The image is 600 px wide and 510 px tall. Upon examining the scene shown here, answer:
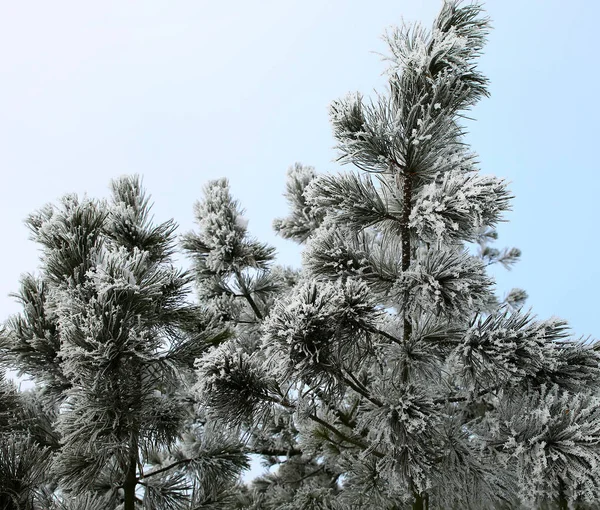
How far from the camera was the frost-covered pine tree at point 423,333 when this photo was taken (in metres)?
2.17

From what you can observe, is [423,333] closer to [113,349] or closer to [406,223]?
[406,223]

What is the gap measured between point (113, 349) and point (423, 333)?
4.81ft

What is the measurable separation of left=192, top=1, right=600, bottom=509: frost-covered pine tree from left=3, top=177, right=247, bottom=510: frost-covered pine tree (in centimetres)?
39

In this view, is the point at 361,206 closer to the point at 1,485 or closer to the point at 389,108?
the point at 389,108

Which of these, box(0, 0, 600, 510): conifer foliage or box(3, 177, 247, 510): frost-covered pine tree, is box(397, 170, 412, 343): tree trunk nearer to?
box(0, 0, 600, 510): conifer foliage

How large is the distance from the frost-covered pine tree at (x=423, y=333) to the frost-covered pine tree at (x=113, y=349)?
39 centimetres

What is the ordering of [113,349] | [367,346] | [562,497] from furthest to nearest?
[367,346] → [113,349] → [562,497]

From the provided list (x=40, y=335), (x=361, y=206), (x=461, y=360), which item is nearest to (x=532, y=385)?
(x=461, y=360)

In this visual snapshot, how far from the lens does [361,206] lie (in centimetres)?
263

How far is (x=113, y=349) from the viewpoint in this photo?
231cm

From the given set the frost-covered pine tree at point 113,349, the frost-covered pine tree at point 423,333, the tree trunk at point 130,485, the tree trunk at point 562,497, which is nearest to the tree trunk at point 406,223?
the frost-covered pine tree at point 423,333

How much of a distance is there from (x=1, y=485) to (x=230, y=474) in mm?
1328

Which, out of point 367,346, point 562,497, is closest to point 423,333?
point 367,346

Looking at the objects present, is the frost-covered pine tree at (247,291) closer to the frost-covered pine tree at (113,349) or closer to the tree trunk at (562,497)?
the frost-covered pine tree at (113,349)
